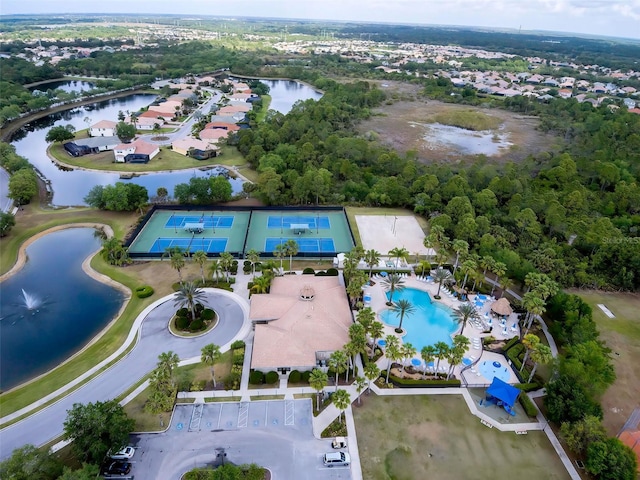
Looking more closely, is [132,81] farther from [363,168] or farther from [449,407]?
[449,407]

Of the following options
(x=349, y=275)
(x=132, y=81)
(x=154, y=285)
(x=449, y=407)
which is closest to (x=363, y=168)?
(x=349, y=275)

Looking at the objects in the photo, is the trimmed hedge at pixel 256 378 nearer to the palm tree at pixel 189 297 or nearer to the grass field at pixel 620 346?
the palm tree at pixel 189 297

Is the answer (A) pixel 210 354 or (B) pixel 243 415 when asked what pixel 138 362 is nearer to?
(A) pixel 210 354

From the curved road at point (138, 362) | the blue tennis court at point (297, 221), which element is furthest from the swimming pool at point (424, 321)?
the blue tennis court at point (297, 221)

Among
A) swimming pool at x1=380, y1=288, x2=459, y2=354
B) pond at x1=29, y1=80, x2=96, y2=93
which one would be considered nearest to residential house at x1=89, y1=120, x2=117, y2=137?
pond at x1=29, y1=80, x2=96, y2=93

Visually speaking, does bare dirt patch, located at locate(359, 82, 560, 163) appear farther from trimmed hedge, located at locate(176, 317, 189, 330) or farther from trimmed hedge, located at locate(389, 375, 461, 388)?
trimmed hedge, located at locate(176, 317, 189, 330)

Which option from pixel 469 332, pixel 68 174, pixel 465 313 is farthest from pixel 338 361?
pixel 68 174
